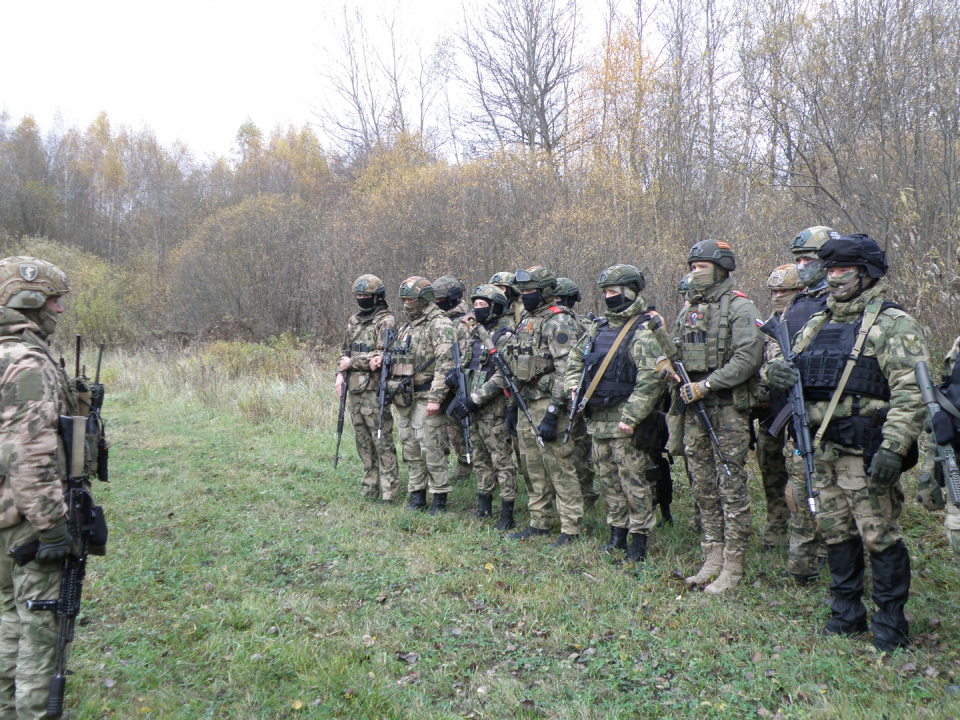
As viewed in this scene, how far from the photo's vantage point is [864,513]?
373 centimetres

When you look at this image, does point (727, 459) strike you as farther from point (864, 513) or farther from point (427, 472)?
point (427, 472)

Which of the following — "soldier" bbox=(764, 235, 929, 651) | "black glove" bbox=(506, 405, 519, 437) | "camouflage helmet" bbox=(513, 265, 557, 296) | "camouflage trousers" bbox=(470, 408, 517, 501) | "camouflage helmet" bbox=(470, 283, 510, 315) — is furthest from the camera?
"camouflage helmet" bbox=(470, 283, 510, 315)

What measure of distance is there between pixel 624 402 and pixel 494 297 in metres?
1.98

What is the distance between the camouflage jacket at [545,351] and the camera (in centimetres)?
603

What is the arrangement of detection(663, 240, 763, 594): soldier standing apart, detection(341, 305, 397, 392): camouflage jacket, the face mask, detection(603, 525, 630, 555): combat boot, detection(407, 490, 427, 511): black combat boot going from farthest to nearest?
detection(341, 305, 397, 392): camouflage jacket → detection(407, 490, 427, 511): black combat boot → detection(603, 525, 630, 555): combat boot → detection(663, 240, 763, 594): soldier standing apart → the face mask

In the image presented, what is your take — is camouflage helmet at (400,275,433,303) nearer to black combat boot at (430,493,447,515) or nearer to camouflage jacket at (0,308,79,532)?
black combat boot at (430,493,447,515)

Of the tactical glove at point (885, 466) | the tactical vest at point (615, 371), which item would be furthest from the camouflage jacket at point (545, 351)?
the tactical glove at point (885, 466)

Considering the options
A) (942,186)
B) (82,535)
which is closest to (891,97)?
(942,186)

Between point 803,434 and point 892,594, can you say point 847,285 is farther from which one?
point 892,594

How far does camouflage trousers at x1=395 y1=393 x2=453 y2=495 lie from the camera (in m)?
7.06

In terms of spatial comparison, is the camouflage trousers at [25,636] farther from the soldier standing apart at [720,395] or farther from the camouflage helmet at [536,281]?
the camouflage helmet at [536,281]

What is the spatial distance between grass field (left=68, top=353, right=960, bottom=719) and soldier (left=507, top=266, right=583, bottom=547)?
37cm

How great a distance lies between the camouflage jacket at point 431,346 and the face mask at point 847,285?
3926mm

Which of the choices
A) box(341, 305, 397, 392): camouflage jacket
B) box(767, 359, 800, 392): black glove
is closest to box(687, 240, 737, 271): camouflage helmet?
box(767, 359, 800, 392): black glove
